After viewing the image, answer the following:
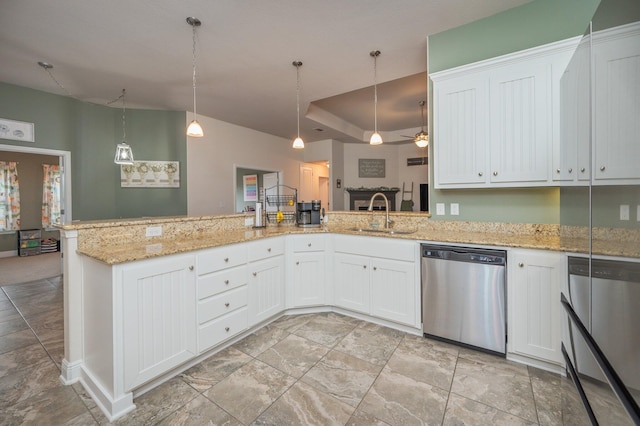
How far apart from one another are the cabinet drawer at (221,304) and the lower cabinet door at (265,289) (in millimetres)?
101

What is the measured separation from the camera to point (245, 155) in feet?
20.2

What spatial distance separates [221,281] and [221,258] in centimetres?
19

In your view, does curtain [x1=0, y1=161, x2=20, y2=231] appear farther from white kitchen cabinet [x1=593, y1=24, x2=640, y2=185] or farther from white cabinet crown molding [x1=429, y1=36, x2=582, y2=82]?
white kitchen cabinet [x1=593, y1=24, x2=640, y2=185]

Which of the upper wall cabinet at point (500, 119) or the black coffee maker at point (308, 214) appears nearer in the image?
the upper wall cabinet at point (500, 119)

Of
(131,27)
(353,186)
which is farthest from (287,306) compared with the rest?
(353,186)

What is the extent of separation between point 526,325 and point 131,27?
432 centimetres

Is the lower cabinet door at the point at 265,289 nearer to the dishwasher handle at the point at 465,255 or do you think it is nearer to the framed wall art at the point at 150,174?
the dishwasher handle at the point at 465,255

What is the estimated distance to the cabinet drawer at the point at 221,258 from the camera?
2035mm

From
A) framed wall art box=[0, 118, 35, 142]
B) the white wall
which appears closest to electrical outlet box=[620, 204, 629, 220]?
the white wall

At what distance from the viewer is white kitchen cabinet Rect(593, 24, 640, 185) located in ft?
2.29

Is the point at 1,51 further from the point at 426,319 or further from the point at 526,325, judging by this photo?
the point at 526,325

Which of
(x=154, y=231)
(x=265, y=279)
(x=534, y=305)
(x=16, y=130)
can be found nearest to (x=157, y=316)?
(x=154, y=231)

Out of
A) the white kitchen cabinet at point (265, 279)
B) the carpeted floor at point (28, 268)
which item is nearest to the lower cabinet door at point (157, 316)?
the white kitchen cabinet at point (265, 279)

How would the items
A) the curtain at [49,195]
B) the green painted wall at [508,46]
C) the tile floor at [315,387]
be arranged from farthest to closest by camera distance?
the curtain at [49,195], the green painted wall at [508,46], the tile floor at [315,387]
